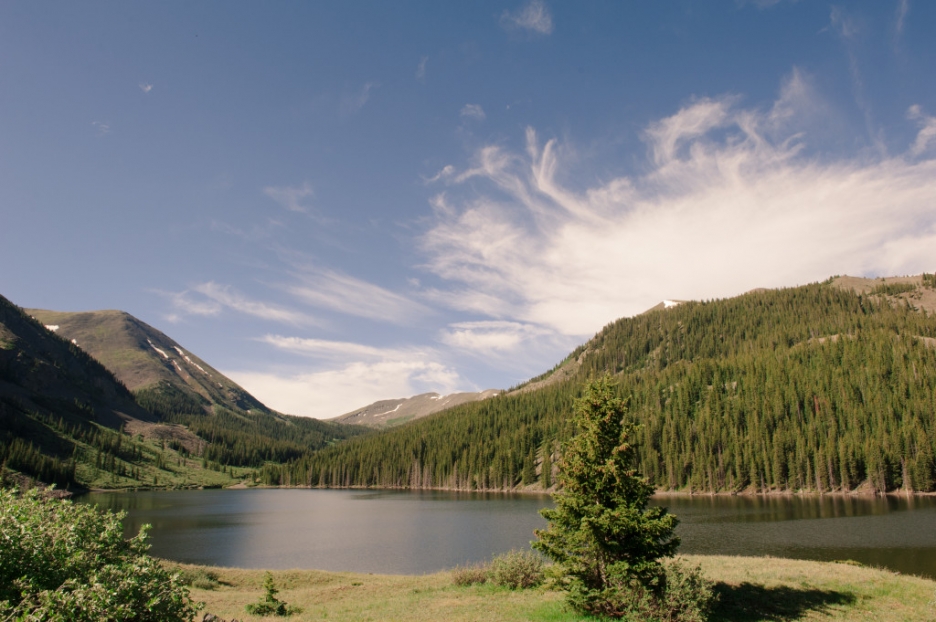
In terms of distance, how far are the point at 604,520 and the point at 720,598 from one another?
832cm

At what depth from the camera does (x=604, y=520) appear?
72.8ft

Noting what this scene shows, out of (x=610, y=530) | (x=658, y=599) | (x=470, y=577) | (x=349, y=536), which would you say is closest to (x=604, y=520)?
(x=610, y=530)

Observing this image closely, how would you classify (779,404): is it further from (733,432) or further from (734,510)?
(734,510)

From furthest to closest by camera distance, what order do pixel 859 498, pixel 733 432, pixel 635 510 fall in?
pixel 733 432, pixel 859 498, pixel 635 510

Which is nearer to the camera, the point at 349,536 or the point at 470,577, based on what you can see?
the point at 470,577

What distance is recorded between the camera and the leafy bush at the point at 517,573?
98.8 ft

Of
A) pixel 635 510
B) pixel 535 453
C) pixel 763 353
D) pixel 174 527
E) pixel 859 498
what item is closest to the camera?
pixel 635 510

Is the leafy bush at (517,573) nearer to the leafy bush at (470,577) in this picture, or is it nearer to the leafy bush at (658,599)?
the leafy bush at (470,577)

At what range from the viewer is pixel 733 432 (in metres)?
136

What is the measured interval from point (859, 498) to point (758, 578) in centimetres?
9970

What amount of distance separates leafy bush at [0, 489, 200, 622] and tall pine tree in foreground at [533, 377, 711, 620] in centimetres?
1692

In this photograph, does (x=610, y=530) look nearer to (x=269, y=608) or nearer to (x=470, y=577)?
(x=470, y=577)

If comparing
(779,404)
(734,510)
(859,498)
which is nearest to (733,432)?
(779,404)

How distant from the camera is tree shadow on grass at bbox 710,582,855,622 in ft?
74.2
